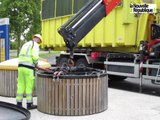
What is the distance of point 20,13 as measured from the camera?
109ft

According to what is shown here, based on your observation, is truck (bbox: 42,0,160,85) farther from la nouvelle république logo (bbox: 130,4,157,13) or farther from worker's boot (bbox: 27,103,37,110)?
worker's boot (bbox: 27,103,37,110)

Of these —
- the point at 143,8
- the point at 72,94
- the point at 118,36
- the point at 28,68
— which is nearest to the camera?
the point at 72,94

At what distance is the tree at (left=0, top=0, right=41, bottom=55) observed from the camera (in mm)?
32906

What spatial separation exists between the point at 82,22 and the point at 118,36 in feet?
8.76

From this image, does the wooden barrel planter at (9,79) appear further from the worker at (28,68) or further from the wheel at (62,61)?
the wheel at (62,61)

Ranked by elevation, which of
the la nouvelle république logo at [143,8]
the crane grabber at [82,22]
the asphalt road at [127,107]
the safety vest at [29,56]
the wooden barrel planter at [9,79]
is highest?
the la nouvelle république logo at [143,8]

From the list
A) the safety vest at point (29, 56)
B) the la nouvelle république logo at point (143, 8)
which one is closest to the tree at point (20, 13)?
the la nouvelle république logo at point (143, 8)

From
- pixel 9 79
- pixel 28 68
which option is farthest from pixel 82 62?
pixel 28 68

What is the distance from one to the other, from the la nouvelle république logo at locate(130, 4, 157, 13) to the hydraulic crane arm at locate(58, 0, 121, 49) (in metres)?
1.20

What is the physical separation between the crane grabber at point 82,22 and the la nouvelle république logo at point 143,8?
1150 mm

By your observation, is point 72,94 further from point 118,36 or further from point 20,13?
point 20,13

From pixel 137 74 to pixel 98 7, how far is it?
2.50 meters

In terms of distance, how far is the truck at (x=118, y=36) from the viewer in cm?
989

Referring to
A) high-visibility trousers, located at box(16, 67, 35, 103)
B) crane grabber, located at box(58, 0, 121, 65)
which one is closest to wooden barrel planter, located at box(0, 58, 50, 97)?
high-visibility trousers, located at box(16, 67, 35, 103)
